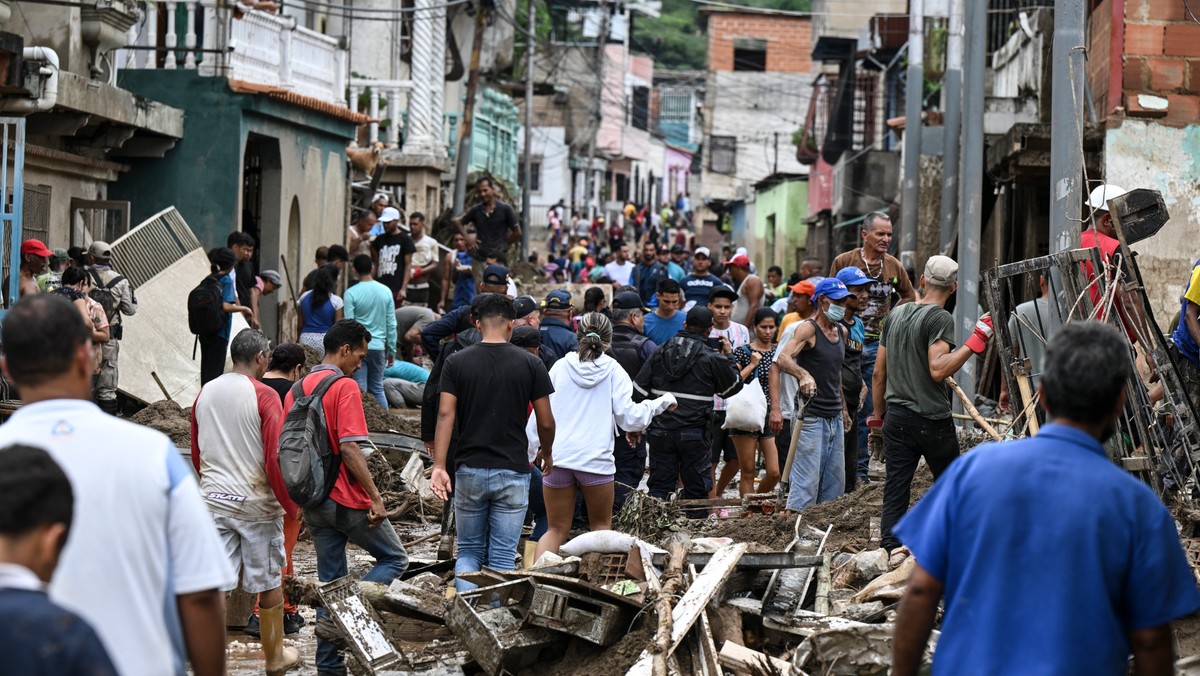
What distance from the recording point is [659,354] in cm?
1089

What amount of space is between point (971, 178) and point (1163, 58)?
1877mm

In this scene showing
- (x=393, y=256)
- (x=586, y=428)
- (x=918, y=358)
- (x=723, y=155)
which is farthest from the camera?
(x=723, y=155)

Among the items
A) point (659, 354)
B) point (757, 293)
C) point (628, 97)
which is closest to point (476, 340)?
point (659, 354)

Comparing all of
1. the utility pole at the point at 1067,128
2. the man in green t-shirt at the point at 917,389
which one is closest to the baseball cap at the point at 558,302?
the man in green t-shirt at the point at 917,389

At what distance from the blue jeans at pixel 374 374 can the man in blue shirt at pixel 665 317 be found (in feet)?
10.4

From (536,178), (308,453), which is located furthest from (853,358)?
(536,178)

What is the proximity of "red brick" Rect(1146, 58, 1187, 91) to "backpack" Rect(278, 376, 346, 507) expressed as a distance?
8751 mm

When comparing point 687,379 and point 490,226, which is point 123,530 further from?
point 490,226

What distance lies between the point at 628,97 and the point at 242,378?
62789 millimetres

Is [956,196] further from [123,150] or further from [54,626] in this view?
[54,626]

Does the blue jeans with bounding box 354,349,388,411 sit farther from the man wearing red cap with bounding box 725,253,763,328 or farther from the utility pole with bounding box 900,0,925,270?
the utility pole with bounding box 900,0,925,270

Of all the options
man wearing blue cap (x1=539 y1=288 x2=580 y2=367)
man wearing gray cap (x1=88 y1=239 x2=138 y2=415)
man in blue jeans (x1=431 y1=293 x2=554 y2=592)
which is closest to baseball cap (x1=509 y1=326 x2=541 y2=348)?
man wearing blue cap (x1=539 y1=288 x2=580 y2=367)

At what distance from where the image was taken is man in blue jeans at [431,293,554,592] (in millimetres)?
8102

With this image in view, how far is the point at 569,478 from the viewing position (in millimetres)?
9000
